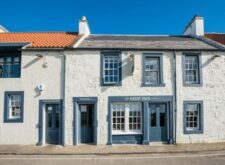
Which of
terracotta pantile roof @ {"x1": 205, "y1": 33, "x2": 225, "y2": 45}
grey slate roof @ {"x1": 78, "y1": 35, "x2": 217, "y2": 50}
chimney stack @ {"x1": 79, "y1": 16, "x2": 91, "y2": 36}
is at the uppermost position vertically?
chimney stack @ {"x1": 79, "y1": 16, "x2": 91, "y2": 36}

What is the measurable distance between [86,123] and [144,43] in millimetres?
6659

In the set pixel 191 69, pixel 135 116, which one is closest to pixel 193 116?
pixel 191 69

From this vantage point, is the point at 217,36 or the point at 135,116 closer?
the point at 135,116

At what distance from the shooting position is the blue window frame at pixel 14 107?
43.0 feet

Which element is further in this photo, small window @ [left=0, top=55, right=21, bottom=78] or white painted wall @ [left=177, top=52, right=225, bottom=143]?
small window @ [left=0, top=55, right=21, bottom=78]

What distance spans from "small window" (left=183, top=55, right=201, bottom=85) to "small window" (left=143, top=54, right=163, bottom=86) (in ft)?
5.59

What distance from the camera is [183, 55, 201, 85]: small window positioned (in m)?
14.0

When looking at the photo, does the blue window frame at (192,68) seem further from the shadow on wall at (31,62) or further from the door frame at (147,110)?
the shadow on wall at (31,62)

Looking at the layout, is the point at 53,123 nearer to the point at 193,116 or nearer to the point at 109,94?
the point at 109,94

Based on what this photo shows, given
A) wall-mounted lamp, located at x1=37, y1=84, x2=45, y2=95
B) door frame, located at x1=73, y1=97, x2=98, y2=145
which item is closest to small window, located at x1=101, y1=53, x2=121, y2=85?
door frame, located at x1=73, y1=97, x2=98, y2=145

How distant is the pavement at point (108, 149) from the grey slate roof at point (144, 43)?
609cm

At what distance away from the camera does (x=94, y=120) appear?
43.4 ft

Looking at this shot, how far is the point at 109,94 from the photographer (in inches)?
524

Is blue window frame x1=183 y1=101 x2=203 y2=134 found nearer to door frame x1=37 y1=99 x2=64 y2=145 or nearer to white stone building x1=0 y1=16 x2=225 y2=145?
white stone building x1=0 y1=16 x2=225 y2=145
